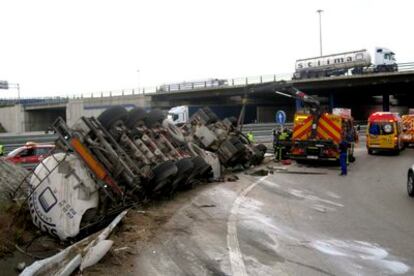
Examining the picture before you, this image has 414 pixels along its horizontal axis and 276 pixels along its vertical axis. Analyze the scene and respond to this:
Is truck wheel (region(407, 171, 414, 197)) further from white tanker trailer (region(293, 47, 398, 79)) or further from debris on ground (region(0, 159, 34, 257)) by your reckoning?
white tanker trailer (region(293, 47, 398, 79))

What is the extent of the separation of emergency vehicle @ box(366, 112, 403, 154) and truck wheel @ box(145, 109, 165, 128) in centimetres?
1622

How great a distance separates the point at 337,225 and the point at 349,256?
205cm

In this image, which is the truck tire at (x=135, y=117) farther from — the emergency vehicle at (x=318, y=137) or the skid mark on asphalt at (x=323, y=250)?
the emergency vehicle at (x=318, y=137)

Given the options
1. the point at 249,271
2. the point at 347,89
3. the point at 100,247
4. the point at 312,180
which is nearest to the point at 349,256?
the point at 249,271

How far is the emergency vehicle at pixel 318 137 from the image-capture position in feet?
60.4

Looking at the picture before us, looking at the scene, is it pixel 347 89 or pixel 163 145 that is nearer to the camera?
pixel 163 145

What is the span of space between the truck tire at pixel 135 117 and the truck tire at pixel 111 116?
12.4 inches

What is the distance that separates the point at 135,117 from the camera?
1088 cm

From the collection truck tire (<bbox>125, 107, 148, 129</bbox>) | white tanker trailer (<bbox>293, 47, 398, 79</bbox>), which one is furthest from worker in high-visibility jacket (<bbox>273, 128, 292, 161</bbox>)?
white tanker trailer (<bbox>293, 47, 398, 79</bbox>)

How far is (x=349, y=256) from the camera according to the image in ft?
20.2

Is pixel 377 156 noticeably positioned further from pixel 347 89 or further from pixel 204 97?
pixel 204 97

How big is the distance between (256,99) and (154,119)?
45.9 meters

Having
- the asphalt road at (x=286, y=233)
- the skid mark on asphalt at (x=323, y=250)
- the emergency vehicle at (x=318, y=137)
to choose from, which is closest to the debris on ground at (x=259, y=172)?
the asphalt road at (x=286, y=233)

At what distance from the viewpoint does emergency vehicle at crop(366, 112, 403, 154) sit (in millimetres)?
24047
